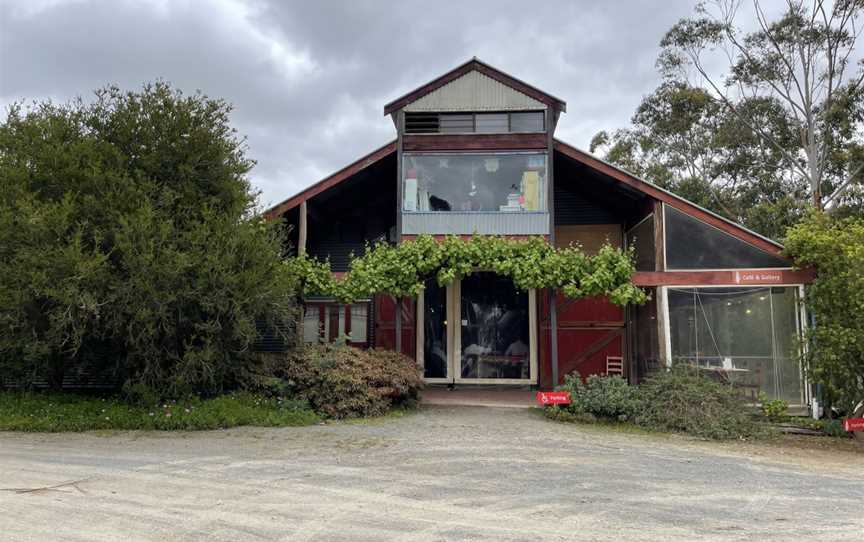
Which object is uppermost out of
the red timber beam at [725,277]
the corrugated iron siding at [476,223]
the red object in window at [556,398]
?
the corrugated iron siding at [476,223]

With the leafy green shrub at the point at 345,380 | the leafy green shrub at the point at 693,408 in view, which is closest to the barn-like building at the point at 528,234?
the leafy green shrub at the point at 693,408

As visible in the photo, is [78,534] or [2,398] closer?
[78,534]

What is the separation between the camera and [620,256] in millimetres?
11117

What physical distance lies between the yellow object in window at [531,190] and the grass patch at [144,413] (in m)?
5.68

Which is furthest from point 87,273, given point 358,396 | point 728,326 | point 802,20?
point 802,20

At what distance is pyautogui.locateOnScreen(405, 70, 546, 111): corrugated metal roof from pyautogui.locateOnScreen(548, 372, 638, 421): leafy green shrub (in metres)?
5.56

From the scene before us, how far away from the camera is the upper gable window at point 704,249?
1139 cm

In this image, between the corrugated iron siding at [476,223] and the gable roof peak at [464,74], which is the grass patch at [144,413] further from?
the gable roof peak at [464,74]

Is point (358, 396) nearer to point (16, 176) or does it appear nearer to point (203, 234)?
point (203, 234)

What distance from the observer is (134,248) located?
9.09 meters

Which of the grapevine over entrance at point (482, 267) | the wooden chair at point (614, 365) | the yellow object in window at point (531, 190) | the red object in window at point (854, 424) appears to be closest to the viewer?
the red object in window at point (854, 424)

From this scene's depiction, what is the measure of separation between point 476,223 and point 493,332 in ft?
10.1

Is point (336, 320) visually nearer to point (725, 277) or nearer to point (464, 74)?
point (464, 74)

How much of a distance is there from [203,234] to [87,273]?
1.67 meters
